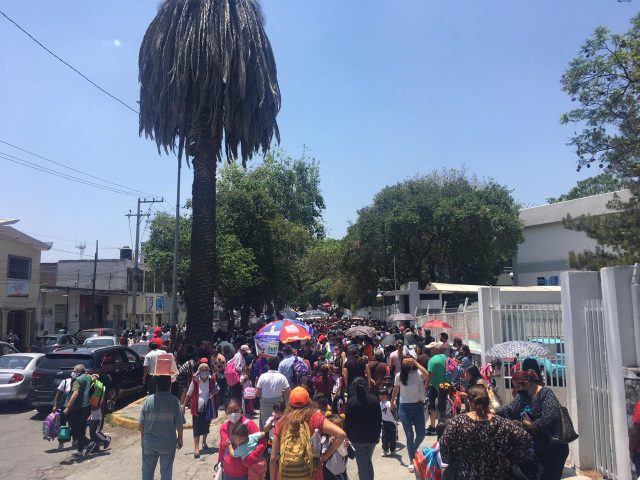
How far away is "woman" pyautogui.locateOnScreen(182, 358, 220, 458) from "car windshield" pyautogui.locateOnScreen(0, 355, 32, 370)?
704cm

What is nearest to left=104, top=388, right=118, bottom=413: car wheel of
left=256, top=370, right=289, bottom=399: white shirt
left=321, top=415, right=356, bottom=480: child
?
left=256, top=370, right=289, bottom=399: white shirt

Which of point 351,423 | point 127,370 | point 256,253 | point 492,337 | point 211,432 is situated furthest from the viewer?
point 256,253

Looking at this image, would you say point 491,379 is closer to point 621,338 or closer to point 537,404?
point 621,338

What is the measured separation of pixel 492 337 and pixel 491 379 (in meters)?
2.80

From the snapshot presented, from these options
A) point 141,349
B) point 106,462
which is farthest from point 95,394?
point 141,349

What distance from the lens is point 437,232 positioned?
36.9 meters

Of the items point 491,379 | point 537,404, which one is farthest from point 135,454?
point 537,404

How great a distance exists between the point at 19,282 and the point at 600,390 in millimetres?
31365

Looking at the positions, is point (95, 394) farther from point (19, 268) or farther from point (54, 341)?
point (19, 268)

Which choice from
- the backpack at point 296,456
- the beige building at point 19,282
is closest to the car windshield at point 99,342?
the beige building at point 19,282

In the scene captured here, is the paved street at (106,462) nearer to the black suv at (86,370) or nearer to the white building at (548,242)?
the black suv at (86,370)

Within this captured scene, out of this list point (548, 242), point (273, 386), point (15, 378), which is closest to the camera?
point (273, 386)

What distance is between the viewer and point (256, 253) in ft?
101

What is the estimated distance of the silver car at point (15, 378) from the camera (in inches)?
533
